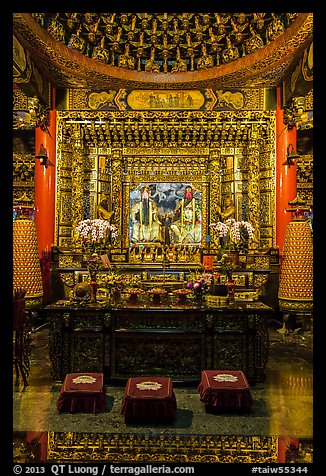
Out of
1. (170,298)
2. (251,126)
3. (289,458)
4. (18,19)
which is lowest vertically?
(289,458)

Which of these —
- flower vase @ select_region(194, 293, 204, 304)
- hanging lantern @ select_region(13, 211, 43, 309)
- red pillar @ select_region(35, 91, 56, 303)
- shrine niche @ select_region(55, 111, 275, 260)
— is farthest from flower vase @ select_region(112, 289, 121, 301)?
shrine niche @ select_region(55, 111, 275, 260)

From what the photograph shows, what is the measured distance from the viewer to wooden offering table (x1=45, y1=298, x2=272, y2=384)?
4.38 metres

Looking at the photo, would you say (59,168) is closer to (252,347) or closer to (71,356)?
(71,356)

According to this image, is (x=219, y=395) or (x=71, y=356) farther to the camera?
(x=71, y=356)

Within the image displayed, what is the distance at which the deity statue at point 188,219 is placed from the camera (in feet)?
29.3

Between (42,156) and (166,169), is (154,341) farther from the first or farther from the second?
(166,169)

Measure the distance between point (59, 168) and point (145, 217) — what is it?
2.10 metres

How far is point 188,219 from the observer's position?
29.3ft

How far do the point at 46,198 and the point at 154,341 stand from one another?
15.7 feet

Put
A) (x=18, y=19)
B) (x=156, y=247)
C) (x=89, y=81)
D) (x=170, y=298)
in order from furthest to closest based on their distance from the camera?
(x=156, y=247)
(x=89, y=81)
(x=18, y=19)
(x=170, y=298)

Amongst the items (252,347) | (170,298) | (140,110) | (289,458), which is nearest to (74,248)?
(140,110)

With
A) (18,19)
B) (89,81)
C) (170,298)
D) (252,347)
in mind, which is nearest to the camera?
(252,347)

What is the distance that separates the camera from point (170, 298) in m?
5.23

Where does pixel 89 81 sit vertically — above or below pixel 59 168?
above
